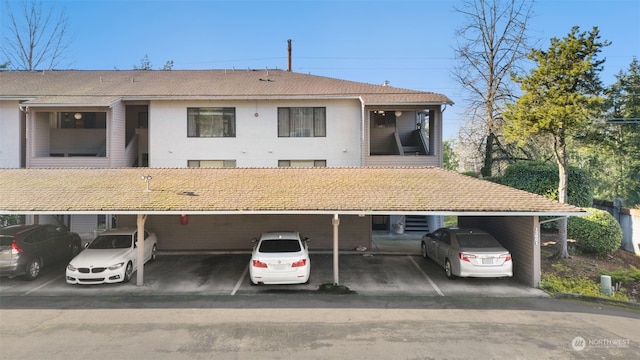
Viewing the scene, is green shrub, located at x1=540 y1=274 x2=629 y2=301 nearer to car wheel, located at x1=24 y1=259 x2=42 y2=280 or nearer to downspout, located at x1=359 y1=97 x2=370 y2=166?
downspout, located at x1=359 y1=97 x2=370 y2=166

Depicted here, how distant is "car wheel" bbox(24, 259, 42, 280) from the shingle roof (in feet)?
27.7

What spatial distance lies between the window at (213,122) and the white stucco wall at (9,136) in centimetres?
891

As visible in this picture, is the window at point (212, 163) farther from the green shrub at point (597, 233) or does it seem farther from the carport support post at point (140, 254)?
the green shrub at point (597, 233)

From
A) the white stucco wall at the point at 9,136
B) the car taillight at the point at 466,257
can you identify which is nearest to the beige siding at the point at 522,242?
the car taillight at the point at 466,257

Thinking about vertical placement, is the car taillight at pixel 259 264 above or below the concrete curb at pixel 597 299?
above

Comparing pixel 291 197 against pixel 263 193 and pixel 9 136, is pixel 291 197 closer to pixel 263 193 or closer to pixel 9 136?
pixel 263 193

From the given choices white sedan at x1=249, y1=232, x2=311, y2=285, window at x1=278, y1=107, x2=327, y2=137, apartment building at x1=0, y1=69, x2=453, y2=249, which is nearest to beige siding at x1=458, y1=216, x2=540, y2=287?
apartment building at x1=0, y1=69, x2=453, y2=249

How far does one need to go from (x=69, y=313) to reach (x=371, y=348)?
7436 millimetres

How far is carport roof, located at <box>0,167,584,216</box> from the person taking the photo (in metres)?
10.5

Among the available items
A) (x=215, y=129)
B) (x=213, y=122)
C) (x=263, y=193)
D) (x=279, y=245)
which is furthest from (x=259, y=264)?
(x=213, y=122)

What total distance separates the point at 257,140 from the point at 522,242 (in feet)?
41.2

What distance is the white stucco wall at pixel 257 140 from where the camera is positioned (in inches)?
723

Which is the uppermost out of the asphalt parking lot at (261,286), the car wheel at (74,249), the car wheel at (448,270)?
the car wheel at (74,249)

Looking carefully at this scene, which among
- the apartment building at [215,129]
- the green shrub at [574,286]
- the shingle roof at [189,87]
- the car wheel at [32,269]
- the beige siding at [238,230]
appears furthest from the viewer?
the shingle roof at [189,87]
